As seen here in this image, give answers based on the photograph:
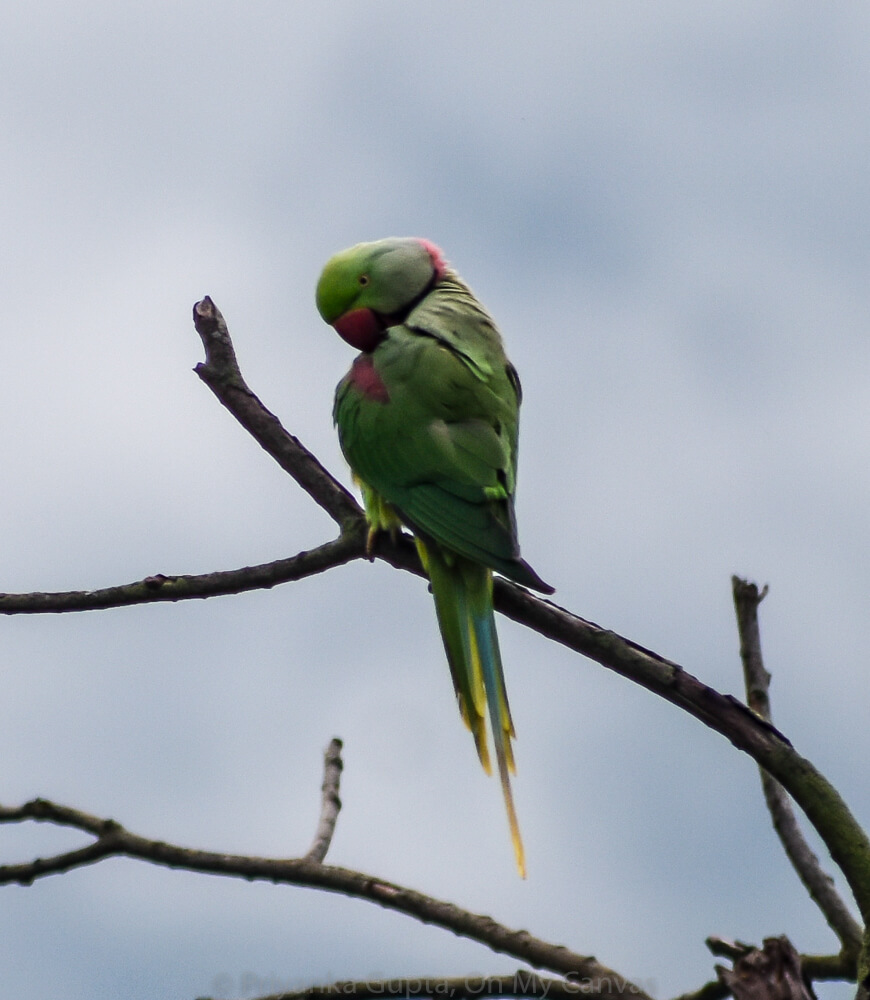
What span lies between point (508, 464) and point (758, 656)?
1.21 meters

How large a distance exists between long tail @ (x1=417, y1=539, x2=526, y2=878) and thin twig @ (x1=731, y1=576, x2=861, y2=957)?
75 centimetres

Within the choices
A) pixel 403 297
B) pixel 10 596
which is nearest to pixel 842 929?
pixel 10 596

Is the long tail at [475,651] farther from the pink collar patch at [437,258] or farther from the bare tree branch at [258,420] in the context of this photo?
the pink collar patch at [437,258]

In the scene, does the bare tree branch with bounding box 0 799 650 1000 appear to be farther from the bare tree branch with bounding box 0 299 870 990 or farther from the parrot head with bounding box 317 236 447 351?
the parrot head with bounding box 317 236 447 351

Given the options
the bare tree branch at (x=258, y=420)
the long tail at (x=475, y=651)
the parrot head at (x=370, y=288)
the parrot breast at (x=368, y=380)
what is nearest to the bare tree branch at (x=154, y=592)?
the bare tree branch at (x=258, y=420)

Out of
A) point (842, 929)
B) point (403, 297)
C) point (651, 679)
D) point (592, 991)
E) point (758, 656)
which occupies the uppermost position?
point (403, 297)

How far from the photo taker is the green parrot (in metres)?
3.52

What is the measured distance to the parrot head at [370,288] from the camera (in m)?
4.61

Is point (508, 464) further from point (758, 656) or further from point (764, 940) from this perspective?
point (764, 940)

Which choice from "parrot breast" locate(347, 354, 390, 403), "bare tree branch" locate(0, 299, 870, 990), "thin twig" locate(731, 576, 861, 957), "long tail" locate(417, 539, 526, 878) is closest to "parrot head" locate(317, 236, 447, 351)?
"parrot breast" locate(347, 354, 390, 403)

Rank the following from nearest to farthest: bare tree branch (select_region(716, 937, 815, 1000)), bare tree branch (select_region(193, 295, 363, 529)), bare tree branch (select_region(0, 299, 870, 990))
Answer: bare tree branch (select_region(716, 937, 815, 1000)) < bare tree branch (select_region(0, 299, 870, 990)) < bare tree branch (select_region(193, 295, 363, 529))

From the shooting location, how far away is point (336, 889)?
2.75 meters

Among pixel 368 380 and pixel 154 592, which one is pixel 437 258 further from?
pixel 154 592

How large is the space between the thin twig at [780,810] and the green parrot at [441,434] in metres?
0.53
